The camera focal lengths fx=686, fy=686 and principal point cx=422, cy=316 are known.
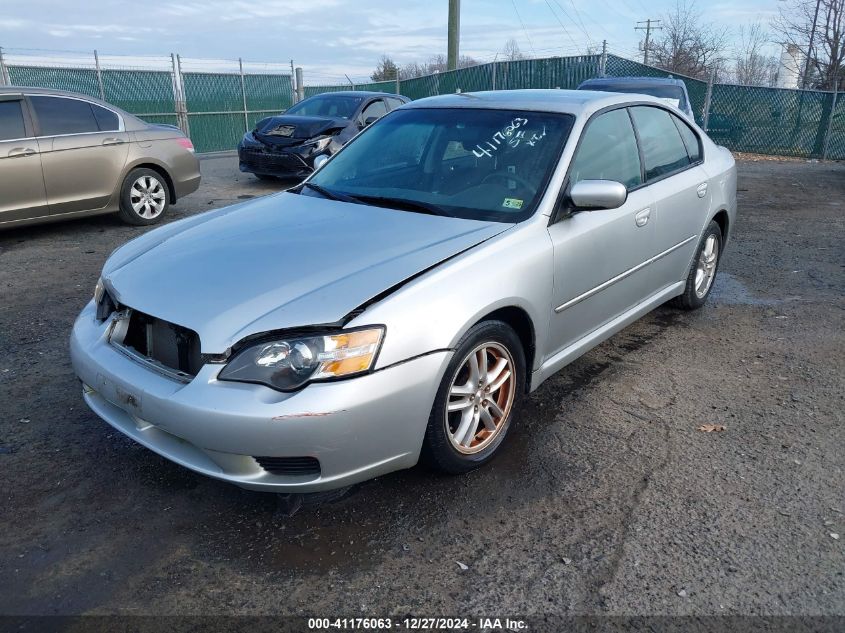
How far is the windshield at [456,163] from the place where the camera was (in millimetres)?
3479

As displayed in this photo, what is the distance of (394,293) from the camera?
2.66 meters

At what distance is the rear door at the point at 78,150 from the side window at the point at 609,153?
6055mm

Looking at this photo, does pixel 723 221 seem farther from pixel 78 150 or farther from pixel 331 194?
pixel 78 150

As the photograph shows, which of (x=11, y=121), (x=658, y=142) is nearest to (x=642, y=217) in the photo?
(x=658, y=142)

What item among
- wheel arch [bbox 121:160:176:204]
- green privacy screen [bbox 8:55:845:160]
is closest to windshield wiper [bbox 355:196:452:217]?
wheel arch [bbox 121:160:176:204]

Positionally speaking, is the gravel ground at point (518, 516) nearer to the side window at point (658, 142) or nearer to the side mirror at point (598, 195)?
the side mirror at point (598, 195)

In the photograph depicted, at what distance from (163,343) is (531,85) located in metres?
19.9

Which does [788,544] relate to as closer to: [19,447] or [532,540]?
[532,540]

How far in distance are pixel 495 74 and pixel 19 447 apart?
20.4 meters

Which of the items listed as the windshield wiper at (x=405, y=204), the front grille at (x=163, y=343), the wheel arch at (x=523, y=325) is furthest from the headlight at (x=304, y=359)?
the windshield wiper at (x=405, y=204)

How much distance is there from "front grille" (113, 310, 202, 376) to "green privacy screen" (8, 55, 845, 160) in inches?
606

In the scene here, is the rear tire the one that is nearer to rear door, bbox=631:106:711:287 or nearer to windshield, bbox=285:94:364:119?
windshield, bbox=285:94:364:119

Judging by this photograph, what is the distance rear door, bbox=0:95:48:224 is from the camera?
23.0 ft

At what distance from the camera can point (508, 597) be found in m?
2.38
